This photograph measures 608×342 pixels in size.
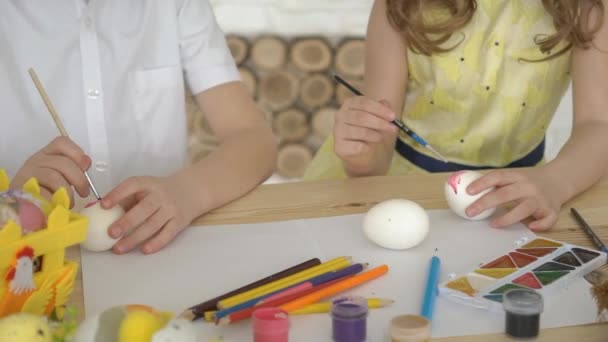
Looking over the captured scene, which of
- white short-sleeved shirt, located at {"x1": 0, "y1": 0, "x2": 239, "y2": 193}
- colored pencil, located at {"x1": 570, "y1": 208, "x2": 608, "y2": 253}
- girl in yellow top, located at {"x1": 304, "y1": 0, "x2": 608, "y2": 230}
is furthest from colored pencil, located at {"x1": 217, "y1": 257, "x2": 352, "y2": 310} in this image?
white short-sleeved shirt, located at {"x1": 0, "y1": 0, "x2": 239, "y2": 193}

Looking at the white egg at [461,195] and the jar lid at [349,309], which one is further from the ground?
the jar lid at [349,309]

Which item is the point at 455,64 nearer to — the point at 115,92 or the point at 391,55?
the point at 391,55

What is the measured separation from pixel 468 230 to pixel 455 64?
16.5 inches

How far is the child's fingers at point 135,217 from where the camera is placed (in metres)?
0.85

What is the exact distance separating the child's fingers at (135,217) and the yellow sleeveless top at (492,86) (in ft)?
1.67

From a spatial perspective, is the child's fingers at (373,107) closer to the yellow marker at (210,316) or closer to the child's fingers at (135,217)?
the child's fingers at (135,217)

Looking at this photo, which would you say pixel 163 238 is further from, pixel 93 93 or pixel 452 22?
pixel 452 22

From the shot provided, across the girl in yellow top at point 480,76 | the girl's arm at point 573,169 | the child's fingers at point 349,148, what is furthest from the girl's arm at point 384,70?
the girl's arm at point 573,169

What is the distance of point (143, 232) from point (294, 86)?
4.74 ft

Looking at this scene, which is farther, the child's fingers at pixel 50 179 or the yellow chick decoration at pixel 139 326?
the child's fingers at pixel 50 179

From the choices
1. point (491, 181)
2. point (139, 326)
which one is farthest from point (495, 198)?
point (139, 326)

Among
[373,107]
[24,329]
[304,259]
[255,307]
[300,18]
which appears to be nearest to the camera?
[24,329]

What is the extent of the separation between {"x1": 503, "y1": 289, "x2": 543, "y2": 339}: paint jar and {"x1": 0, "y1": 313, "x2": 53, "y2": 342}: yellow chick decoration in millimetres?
333

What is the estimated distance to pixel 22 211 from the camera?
0.66 m
